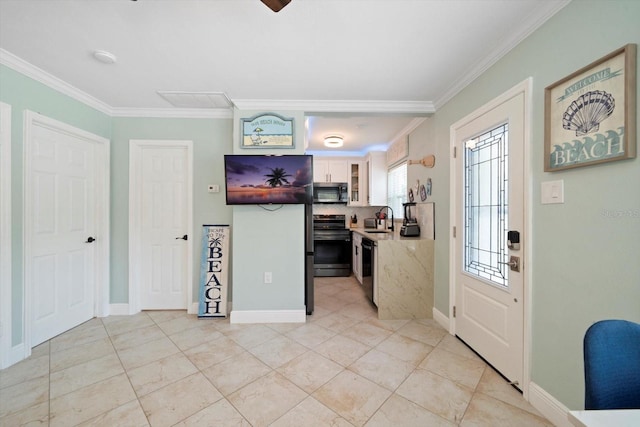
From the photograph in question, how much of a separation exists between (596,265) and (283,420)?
1.89 meters

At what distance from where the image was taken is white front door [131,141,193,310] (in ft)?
9.73

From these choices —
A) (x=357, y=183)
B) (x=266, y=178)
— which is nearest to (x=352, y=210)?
(x=357, y=183)

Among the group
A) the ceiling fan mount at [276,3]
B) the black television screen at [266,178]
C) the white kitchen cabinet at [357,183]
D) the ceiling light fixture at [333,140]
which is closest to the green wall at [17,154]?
A: the black television screen at [266,178]

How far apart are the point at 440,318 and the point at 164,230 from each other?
3.40 meters

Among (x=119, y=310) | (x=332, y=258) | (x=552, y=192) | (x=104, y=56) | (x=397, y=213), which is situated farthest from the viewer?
(x=332, y=258)

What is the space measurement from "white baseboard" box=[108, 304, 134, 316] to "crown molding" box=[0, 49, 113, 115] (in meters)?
2.30

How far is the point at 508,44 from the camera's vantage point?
→ 1.69m

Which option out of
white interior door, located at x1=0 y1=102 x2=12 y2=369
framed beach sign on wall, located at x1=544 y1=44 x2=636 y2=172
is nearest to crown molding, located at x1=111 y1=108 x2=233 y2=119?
white interior door, located at x1=0 y1=102 x2=12 y2=369

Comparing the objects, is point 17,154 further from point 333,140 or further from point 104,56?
point 333,140

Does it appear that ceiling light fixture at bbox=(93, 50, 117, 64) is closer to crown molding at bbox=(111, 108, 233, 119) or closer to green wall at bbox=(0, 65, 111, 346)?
green wall at bbox=(0, 65, 111, 346)

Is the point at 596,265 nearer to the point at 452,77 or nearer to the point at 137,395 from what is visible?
the point at 452,77

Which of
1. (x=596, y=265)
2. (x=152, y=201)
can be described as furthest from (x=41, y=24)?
(x=596, y=265)

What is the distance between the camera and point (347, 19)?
1.55 m

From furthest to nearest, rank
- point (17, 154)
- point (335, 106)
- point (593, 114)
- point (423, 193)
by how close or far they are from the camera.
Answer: point (423, 193) < point (335, 106) < point (17, 154) < point (593, 114)
